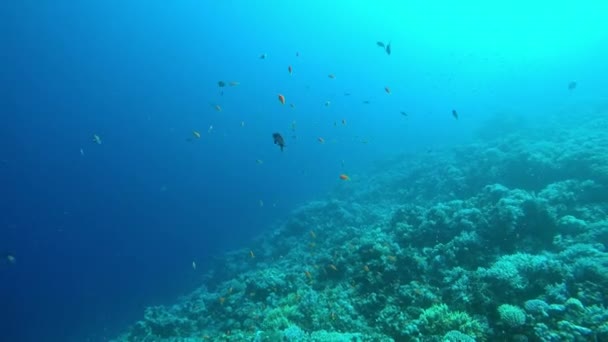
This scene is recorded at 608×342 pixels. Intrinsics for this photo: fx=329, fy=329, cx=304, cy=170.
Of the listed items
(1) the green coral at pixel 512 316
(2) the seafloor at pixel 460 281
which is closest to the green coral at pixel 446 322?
(2) the seafloor at pixel 460 281

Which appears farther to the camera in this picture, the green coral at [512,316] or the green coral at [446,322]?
the green coral at [446,322]

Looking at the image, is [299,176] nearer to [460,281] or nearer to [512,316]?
[460,281]

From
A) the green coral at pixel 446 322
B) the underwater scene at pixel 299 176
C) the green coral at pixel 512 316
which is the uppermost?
the underwater scene at pixel 299 176

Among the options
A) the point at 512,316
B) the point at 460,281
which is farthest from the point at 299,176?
the point at 512,316

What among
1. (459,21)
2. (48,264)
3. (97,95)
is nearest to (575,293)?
(48,264)

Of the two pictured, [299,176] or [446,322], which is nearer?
[446,322]

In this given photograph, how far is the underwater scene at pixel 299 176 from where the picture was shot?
7.48 m

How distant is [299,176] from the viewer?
7194cm

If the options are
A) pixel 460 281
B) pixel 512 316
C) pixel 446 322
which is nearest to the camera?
pixel 512 316

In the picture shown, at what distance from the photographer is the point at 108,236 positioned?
60.4 meters

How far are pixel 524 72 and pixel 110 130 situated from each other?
13315 centimetres

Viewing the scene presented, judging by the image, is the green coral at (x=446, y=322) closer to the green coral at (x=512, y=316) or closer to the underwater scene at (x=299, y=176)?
the underwater scene at (x=299, y=176)

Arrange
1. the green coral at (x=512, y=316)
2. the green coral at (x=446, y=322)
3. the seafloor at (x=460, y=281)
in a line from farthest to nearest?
the seafloor at (x=460, y=281) → the green coral at (x=446, y=322) → the green coral at (x=512, y=316)

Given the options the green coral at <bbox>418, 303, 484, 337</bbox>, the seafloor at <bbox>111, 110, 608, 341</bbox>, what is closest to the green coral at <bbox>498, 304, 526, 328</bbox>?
the seafloor at <bbox>111, 110, 608, 341</bbox>
